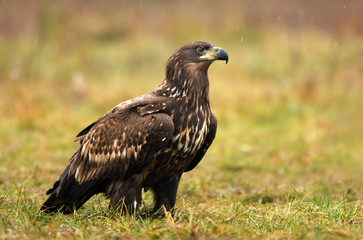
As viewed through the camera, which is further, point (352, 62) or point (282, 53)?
point (282, 53)

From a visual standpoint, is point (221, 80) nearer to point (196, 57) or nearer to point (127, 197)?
point (196, 57)

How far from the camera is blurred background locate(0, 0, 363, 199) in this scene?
27.6ft

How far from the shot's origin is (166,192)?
4953 millimetres

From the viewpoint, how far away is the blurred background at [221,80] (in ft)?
27.6

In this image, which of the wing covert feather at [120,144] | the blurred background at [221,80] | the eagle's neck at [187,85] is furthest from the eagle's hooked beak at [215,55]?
the blurred background at [221,80]

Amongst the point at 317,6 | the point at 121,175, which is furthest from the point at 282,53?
the point at 121,175

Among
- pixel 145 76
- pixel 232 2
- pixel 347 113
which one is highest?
pixel 232 2

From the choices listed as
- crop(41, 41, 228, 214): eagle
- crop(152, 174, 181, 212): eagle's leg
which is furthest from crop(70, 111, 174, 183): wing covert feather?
crop(152, 174, 181, 212): eagle's leg

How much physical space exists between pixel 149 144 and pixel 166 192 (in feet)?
2.50

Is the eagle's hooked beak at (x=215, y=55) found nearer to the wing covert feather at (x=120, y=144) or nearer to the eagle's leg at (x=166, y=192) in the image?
the wing covert feather at (x=120, y=144)

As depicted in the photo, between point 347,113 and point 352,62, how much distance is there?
3.22 metres

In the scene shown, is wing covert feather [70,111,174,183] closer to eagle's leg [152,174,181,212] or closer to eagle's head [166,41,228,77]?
eagle's leg [152,174,181,212]

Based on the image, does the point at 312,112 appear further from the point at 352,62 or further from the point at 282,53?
the point at 282,53

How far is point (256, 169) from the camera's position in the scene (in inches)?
330
